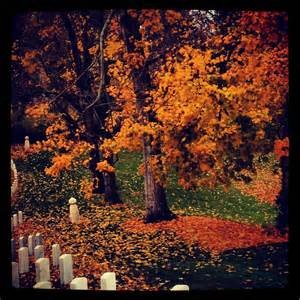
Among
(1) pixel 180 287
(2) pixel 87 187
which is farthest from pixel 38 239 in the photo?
(1) pixel 180 287

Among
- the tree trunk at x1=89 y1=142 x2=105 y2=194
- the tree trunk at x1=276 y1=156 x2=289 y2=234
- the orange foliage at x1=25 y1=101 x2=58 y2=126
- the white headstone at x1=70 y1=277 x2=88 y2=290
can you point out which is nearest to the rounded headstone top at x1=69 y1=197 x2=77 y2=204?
the tree trunk at x1=89 y1=142 x2=105 y2=194

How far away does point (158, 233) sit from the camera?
8250 mm

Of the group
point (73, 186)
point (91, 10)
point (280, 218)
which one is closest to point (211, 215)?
point (280, 218)

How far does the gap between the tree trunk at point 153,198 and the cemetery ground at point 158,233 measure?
0.42 feet

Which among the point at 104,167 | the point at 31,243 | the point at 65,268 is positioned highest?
the point at 104,167

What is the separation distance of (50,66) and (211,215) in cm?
445

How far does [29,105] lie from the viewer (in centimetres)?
821

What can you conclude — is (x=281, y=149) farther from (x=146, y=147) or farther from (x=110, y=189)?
(x=110, y=189)

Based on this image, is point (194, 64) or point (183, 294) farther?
point (194, 64)

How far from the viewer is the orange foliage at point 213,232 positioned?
8.01m

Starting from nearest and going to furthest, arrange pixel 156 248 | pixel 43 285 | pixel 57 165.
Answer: pixel 43 285 < pixel 156 248 < pixel 57 165

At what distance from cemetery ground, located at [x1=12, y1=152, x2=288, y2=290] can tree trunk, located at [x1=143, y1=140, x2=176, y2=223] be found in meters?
0.13

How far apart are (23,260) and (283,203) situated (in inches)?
201

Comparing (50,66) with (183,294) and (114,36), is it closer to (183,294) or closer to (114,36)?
(114,36)
